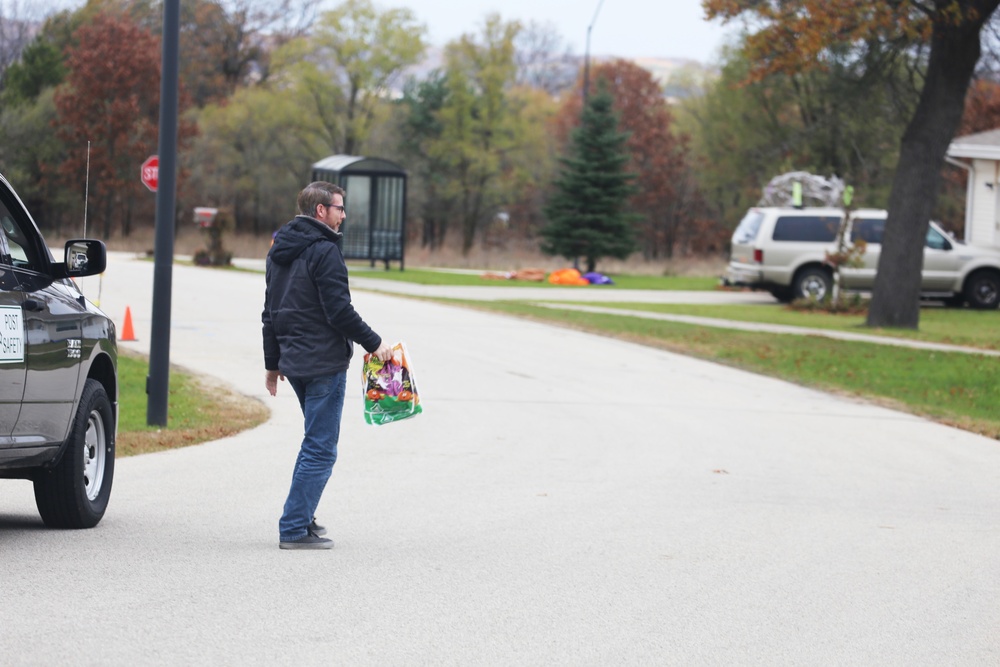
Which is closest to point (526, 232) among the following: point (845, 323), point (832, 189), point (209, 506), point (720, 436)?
point (832, 189)

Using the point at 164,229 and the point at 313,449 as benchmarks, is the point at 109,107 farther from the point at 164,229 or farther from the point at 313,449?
the point at 313,449

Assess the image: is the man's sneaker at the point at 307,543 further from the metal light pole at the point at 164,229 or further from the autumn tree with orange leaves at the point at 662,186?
the autumn tree with orange leaves at the point at 662,186

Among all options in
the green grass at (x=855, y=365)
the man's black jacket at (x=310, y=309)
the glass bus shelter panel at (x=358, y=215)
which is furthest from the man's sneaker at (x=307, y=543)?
the glass bus shelter panel at (x=358, y=215)

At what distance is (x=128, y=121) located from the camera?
52.2 meters

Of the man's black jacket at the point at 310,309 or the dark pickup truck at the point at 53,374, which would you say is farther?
the man's black jacket at the point at 310,309

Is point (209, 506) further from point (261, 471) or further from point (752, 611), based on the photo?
point (752, 611)

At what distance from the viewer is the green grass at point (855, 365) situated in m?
15.8

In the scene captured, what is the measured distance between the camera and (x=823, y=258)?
31094mm

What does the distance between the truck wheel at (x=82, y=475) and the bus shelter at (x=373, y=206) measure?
32.5 meters

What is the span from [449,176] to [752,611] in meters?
58.3

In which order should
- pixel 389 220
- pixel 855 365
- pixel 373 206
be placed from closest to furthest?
1. pixel 855 365
2. pixel 373 206
3. pixel 389 220

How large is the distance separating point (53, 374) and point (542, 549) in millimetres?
2592

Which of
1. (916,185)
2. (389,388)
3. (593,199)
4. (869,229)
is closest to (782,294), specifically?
(869,229)

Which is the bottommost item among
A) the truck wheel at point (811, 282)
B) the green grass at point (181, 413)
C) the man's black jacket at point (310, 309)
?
the green grass at point (181, 413)
